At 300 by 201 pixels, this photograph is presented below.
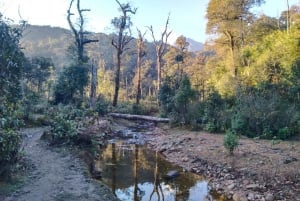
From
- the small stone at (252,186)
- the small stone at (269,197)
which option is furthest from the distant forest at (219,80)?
the small stone at (269,197)

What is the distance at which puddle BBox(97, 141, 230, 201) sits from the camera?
354 inches

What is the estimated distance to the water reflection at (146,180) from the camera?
8992 millimetres

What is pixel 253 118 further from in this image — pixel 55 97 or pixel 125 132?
pixel 55 97

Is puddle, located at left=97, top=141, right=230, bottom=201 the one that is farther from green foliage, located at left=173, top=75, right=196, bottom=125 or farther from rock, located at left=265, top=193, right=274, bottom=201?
green foliage, located at left=173, top=75, right=196, bottom=125

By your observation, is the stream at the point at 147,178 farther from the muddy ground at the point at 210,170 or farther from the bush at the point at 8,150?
the bush at the point at 8,150

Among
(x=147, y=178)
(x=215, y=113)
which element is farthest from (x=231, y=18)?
(x=147, y=178)

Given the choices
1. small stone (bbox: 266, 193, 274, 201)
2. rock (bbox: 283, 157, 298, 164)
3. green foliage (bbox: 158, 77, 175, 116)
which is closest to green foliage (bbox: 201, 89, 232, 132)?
green foliage (bbox: 158, 77, 175, 116)

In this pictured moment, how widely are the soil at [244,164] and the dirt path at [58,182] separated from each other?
3.79 metres

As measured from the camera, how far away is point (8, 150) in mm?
7586

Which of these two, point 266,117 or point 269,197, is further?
point 266,117

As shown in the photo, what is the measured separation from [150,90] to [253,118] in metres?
35.9

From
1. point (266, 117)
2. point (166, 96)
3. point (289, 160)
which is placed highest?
point (166, 96)

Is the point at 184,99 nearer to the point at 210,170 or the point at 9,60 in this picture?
the point at 210,170

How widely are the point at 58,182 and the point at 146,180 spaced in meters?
3.01
